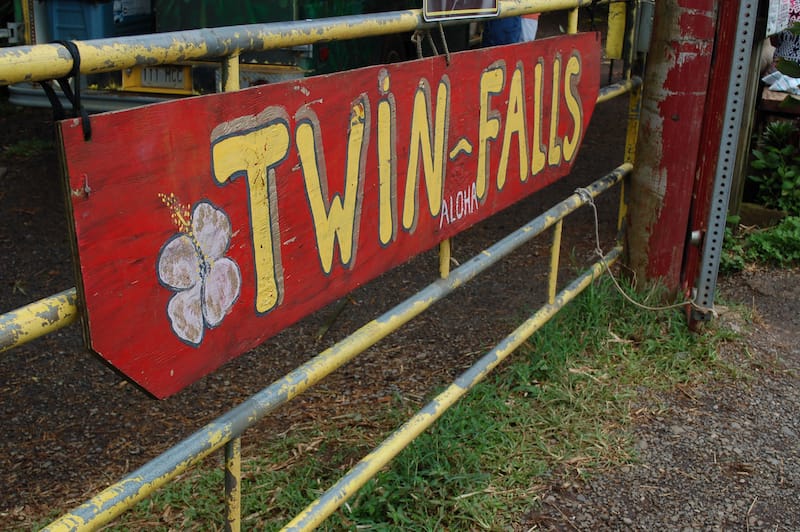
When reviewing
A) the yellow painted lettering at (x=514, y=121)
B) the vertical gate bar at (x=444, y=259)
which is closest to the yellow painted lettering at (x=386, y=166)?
the vertical gate bar at (x=444, y=259)

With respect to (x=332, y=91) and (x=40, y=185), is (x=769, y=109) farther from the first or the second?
(x=40, y=185)

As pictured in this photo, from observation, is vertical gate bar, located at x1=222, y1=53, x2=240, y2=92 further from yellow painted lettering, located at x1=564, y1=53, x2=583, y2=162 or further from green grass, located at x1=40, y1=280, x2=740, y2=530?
yellow painted lettering, located at x1=564, y1=53, x2=583, y2=162

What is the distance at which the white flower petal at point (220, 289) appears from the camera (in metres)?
1.58

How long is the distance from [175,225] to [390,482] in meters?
1.34

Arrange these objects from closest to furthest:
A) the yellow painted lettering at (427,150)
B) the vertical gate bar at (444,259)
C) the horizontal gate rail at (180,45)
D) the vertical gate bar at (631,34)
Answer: the horizontal gate rail at (180,45) → the yellow painted lettering at (427,150) → the vertical gate bar at (444,259) → the vertical gate bar at (631,34)

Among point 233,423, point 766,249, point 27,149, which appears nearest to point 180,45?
point 233,423

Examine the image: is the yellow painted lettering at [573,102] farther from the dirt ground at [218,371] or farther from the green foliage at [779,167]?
the green foliage at [779,167]

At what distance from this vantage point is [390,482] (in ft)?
8.50

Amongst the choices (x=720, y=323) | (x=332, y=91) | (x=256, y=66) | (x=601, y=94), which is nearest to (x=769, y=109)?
(x=720, y=323)

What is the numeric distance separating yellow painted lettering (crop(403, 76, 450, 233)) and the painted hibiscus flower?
654 millimetres

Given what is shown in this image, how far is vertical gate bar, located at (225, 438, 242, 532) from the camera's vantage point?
5.59ft

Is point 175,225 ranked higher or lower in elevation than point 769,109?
higher

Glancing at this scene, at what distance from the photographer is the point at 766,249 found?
4.41m

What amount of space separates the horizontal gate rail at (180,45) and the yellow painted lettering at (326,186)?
0.15 metres
